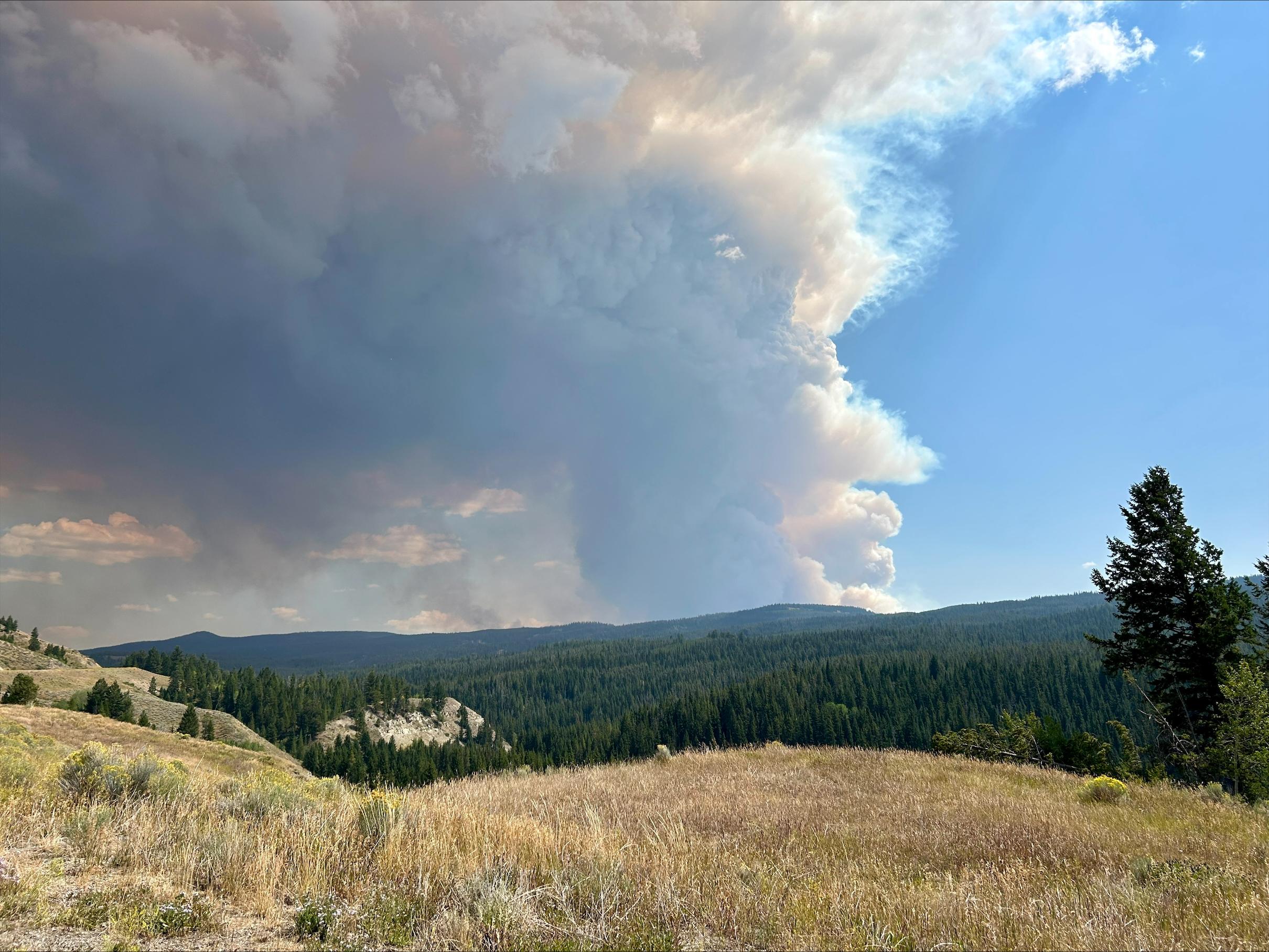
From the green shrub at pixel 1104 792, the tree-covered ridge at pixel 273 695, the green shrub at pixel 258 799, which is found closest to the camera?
the green shrub at pixel 258 799

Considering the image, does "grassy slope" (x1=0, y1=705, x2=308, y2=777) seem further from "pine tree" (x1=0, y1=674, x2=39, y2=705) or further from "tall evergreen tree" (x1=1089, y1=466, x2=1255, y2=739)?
"tall evergreen tree" (x1=1089, y1=466, x2=1255, y2=739)

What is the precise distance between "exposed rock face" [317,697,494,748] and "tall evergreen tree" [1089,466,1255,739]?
151 meters

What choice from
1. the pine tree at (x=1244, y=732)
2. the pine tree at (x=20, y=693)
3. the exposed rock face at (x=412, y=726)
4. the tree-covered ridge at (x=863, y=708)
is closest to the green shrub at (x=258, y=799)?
the pine tree at (x=1244, y=732)

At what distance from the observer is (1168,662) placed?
24.6 m

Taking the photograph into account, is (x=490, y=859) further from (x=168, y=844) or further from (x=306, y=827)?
(x=168, y=844)

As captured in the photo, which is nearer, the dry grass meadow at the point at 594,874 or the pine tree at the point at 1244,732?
the dry grass meadow at the point at 594,874

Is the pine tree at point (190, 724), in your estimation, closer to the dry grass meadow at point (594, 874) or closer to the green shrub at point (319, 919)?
the dry grass meadow at point (594, 874)

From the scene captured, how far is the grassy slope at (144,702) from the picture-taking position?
8988 cm

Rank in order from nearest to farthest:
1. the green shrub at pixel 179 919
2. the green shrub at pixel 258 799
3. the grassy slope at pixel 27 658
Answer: the green shrub at pixel 179 919, the green shrub at pixel 258 799, the grassy slope at pixel 27 658

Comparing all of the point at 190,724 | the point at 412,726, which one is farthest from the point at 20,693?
the point at 412,726

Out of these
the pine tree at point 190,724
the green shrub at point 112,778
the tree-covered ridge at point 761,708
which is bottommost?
the tree-covered ridge at point 761,708

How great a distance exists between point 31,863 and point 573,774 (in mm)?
14454

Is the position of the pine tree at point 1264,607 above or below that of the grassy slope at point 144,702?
above

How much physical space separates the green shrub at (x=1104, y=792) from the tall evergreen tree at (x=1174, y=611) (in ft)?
38.9
